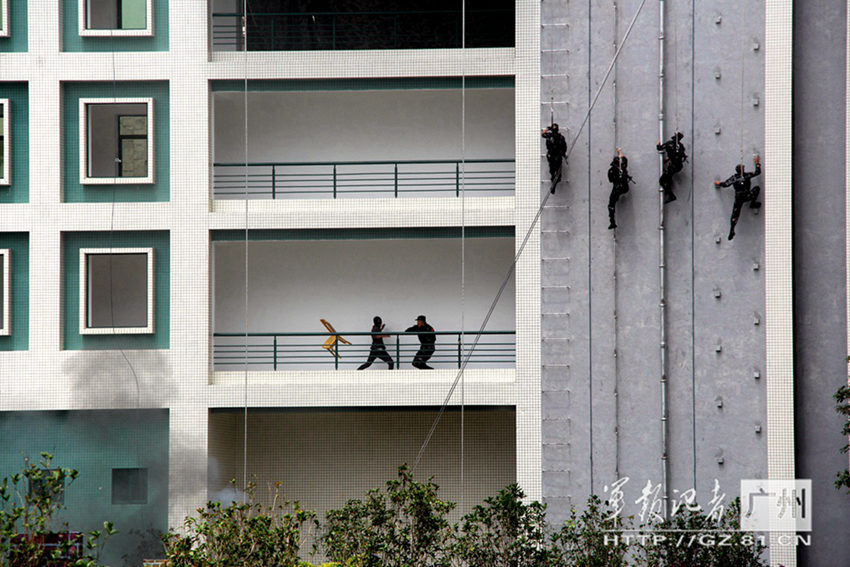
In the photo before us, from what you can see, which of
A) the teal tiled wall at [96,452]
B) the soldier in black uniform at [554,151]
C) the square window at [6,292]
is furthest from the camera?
the square window at [6,292]

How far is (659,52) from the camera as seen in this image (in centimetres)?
1148

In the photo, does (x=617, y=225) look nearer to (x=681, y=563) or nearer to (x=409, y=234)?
(x=409, y=234)

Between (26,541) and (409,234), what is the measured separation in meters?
6.11

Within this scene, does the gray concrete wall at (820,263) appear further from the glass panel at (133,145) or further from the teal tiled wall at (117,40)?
the glass panel at (133,145)

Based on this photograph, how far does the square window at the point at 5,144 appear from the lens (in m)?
11.9

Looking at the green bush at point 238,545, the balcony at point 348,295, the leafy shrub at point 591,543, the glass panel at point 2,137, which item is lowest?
the leafy shrub at point 591,543

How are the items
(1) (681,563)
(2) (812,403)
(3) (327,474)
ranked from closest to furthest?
1. (1) (681,563)
2. (2) (812,403)
3. (3) (327,474)

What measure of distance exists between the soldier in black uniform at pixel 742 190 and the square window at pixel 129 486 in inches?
313

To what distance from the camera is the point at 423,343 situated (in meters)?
12.4

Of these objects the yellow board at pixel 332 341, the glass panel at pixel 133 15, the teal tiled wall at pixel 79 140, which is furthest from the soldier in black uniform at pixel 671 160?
the glass panel at pixel 133 15

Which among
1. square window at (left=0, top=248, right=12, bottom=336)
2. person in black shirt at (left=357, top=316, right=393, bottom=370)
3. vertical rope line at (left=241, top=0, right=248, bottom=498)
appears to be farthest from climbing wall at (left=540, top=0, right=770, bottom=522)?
square window at (left=0, top=248, right=12, bottom=336)

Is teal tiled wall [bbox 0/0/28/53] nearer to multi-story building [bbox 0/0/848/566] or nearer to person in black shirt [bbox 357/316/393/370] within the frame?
multi-story building [bbox 0/0/848/566]

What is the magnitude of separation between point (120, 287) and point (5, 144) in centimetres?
239

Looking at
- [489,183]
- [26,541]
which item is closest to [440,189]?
[489,183]
